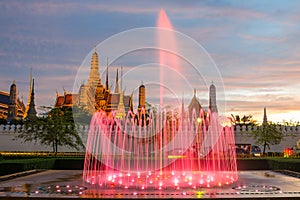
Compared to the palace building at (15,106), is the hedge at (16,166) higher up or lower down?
lower down

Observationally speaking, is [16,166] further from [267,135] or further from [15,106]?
[15,106]

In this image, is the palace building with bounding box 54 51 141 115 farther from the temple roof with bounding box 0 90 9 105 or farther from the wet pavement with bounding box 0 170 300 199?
the wet pavement with bounding box 0 170 300 199

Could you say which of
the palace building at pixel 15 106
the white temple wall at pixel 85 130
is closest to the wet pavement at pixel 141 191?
the white temple wall at pixel 85 130

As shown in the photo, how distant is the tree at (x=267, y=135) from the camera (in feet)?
107

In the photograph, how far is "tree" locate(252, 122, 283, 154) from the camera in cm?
3266

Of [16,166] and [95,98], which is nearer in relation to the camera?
[16,166]

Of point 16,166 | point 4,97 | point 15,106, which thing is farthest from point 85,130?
point 4,97

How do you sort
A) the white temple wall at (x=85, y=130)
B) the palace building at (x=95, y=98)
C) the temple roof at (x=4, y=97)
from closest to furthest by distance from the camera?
the white temple wall at (x=85, y=130) < the palace building at (x=95, y=98) < the temple roof at (x=4, y=97)

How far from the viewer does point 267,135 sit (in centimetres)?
3262

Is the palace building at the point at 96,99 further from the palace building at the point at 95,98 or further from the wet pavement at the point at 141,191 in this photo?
the wet pavement at the point at 141,191

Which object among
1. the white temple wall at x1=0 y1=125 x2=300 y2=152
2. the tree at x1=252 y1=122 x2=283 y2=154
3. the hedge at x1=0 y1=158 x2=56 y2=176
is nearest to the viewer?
the hedge at x1=0 y1=158 x2=56 y2=176

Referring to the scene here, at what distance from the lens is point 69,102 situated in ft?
186

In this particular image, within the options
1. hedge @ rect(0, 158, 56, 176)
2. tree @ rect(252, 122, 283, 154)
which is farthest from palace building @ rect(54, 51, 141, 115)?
hedge @ rect(0, 158, 56, 176)

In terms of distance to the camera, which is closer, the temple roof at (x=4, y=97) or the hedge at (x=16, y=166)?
the hedge at (x=16, y=166)
